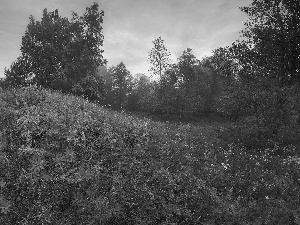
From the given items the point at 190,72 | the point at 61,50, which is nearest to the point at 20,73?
the point at 61,50

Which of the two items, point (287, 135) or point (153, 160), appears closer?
point (153, 160)

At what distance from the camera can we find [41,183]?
23.6 ft

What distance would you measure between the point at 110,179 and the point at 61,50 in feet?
87.3

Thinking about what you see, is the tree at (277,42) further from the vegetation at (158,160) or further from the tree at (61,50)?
the tree at (61,50)

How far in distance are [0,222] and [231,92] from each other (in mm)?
16955

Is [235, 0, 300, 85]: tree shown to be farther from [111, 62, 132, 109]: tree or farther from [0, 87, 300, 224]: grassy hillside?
[111, 62, 132, 109]: tree

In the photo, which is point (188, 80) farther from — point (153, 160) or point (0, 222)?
point (0, 222)

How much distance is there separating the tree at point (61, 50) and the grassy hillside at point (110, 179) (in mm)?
20168

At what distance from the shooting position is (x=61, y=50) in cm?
3134

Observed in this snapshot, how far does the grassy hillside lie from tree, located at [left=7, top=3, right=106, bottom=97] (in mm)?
20168

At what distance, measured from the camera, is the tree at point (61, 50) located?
30891mm

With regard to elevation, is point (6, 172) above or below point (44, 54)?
below

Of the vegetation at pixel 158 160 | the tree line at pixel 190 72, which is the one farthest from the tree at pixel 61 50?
the vegetation at pixel 158 160

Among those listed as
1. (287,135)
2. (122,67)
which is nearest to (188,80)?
(122,67)
